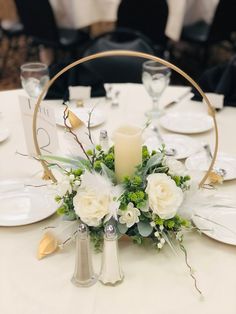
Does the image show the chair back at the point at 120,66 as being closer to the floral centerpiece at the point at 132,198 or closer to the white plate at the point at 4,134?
the white plate at the point at 4,134

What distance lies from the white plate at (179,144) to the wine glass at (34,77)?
0.47 metres

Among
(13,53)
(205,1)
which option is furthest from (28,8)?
(13,53)

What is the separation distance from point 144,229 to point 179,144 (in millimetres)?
533

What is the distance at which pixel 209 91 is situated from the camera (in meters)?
1.60

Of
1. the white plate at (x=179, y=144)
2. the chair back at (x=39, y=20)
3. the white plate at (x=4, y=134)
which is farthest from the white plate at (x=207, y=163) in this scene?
the chair back at (x=39, y=20)

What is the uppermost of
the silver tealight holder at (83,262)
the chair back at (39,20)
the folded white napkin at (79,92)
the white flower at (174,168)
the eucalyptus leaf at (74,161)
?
the white flower at (174,168)

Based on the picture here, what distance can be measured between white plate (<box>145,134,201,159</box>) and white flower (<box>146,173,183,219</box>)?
16.9 inches

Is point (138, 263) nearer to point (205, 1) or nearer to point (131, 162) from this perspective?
point (131, 162)

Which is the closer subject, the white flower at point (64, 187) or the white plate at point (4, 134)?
the white flower at point (64, 187)

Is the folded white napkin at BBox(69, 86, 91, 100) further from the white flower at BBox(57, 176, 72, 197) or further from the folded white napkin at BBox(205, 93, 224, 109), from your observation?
the white flower at BBox(57, 176, 72, 197)

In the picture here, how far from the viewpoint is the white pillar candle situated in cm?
85

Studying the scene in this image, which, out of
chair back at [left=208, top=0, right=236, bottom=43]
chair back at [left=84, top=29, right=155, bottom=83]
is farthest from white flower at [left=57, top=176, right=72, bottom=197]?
chair back at [left=208, top=0, right=236, bottom=43]

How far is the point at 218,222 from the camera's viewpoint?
94 cm

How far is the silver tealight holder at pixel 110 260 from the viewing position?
75 cm
